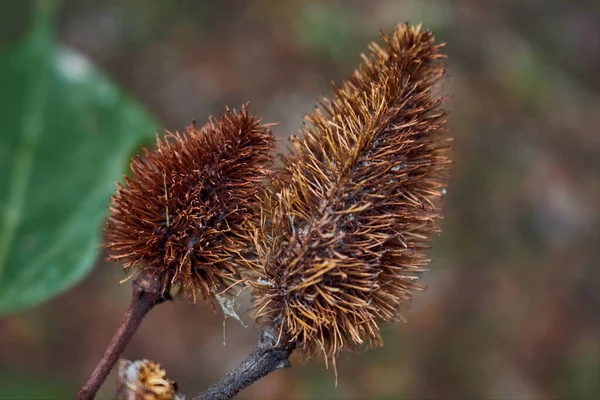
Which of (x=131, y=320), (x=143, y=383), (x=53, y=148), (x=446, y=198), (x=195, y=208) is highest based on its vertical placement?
(x=446, y=198)

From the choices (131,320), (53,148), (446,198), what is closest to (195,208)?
(131,320)

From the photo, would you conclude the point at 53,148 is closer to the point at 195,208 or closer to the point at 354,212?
the point at 195,208

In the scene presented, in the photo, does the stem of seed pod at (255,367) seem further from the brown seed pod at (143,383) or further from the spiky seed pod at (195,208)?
the spiky seed pod at (195,208)

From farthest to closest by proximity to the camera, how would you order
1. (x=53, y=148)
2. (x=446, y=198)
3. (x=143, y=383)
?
(x=446, y=198) < (x=53, y=148) < (x=143, y=383)

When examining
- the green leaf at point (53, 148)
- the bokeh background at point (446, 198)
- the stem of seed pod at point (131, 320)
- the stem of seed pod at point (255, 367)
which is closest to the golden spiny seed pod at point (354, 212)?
the stem of seed pod at point (255, 367)

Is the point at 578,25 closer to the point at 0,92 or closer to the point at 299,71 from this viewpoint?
the point at 299,71

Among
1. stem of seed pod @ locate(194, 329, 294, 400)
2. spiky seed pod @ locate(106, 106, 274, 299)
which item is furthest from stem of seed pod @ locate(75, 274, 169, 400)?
stem of seed pod @ locate(194, 329, 294, 400)

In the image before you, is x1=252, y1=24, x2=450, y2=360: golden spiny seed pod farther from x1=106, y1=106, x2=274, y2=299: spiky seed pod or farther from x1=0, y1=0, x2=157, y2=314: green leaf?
x1=0, y1=0, x2=157, y2=314: green leaf
